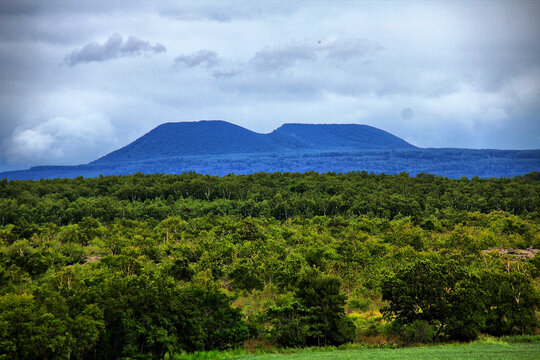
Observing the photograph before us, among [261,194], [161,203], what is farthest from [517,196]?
[161,203]

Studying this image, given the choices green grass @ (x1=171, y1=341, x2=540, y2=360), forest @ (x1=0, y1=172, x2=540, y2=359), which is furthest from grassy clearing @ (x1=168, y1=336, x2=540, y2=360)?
forest @ (x1=0, y1=172, x2=540, y2=359)

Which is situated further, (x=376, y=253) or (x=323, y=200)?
(x=323, y=200)

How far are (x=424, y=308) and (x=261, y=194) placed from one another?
334 feet

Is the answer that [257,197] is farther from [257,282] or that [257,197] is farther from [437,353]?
[437,353]

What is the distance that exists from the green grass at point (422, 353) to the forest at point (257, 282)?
175 centimetres

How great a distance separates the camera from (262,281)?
56281 millimetres

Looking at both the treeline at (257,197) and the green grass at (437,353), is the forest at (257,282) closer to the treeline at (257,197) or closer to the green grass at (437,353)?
the treeline at (257,197)

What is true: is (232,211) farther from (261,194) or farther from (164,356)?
(164,356)

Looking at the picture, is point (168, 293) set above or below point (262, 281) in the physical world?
above

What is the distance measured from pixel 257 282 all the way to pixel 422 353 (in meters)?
24.2

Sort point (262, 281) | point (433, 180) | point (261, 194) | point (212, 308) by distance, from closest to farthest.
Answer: point (212, 308) → point (262, 281) → point (261, 194) → point (433, 180)

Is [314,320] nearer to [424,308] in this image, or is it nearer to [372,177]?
[424,308]

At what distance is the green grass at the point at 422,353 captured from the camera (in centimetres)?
3238

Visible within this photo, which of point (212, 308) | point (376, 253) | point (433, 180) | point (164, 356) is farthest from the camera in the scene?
point (433, 180)
